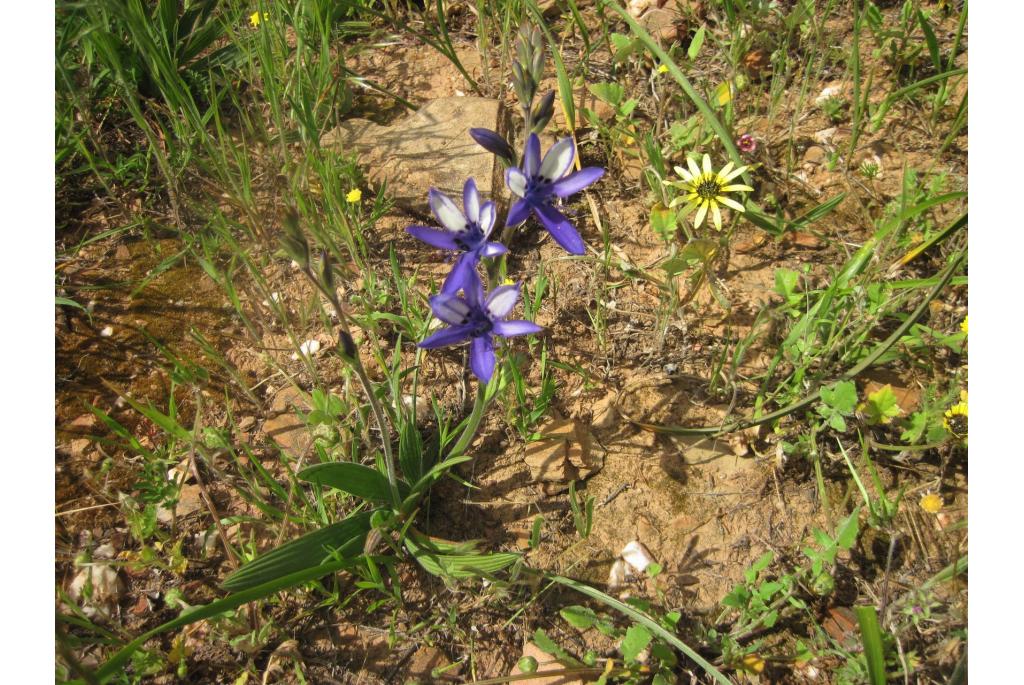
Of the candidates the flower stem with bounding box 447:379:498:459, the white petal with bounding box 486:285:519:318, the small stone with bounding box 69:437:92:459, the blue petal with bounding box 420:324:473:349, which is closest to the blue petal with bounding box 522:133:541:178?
the white petal with bounding box 486:285:519:318

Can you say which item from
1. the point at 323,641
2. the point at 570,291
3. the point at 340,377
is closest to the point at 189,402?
the point at 340,377

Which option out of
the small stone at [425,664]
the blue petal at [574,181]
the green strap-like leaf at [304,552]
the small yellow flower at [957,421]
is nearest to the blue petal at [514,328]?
the blue petal at [574,181]

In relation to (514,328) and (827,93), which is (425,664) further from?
(827,93)

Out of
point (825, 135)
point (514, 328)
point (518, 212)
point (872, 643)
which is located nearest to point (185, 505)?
point (514, 328)

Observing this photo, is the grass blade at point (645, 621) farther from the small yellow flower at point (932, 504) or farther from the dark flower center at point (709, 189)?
the dark flower center at point (709, 189)

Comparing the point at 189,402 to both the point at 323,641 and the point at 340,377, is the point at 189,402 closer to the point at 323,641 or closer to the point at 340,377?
the point at 340,377
